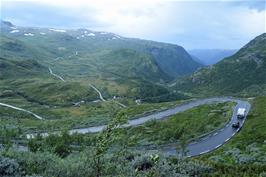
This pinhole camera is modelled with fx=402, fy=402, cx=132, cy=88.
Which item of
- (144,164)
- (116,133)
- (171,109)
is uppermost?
(116,133)

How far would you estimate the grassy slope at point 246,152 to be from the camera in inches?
802

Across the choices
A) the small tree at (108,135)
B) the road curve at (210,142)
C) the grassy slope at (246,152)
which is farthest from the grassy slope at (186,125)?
the small tree at (108,135)

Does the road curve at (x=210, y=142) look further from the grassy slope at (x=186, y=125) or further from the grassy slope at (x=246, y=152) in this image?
the grassy slope at (x=186, y=125)

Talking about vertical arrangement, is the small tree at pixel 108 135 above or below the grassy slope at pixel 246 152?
above

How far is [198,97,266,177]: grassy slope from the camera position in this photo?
2037 cm

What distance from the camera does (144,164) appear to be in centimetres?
2053

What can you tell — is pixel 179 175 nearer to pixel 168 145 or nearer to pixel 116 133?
pixel 116 133

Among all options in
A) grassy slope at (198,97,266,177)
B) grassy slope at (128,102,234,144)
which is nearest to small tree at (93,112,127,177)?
grassy slope at (198,97,266,177)

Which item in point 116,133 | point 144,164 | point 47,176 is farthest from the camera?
point 144,164

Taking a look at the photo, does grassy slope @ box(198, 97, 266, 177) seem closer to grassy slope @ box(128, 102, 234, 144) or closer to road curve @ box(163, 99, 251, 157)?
road curve @ box(163, 99, 251, 157)

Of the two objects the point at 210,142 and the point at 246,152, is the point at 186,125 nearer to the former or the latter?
the point at 210,142

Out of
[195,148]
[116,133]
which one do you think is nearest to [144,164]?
[116,133]

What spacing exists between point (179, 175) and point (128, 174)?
7.89 feet

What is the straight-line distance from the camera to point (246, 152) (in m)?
42.3
